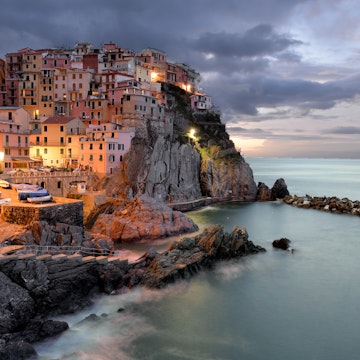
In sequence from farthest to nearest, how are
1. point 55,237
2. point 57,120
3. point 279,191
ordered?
point 279,191
point 57,120
point 55,237

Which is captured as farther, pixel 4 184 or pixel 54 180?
pixel 54 180

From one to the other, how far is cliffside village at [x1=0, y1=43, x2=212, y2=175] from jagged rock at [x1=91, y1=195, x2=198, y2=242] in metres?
11.3

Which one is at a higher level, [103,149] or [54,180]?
[103,149]

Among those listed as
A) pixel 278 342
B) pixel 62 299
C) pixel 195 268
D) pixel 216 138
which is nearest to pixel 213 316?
pixel 278 342

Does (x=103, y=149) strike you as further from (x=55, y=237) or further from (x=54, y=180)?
(x=55, y=237)

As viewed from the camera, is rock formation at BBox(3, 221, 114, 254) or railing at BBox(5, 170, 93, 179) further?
railing at BBox(5, 170, 93, 179)

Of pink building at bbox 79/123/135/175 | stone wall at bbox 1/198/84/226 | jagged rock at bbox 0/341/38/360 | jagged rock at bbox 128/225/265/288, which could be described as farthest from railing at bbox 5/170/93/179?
jagged rock at bbox 0/341/38/360

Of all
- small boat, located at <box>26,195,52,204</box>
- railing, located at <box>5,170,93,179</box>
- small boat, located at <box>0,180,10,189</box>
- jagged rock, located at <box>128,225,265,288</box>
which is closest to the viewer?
jagged rock, located at <box>128,225,265,288</box>

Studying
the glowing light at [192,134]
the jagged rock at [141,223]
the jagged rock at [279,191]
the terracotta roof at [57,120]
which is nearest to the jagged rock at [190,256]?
the jagged rock at [141,223]

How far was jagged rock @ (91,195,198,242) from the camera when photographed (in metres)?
37.6

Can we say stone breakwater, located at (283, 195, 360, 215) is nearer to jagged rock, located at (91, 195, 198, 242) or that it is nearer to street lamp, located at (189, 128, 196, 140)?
street lamp, located at (189, 128, 196, 140)

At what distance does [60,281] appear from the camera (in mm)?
21344

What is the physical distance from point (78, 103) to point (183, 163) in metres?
18.5

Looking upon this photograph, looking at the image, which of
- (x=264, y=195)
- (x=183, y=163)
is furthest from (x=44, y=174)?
(x=264, y=195)
